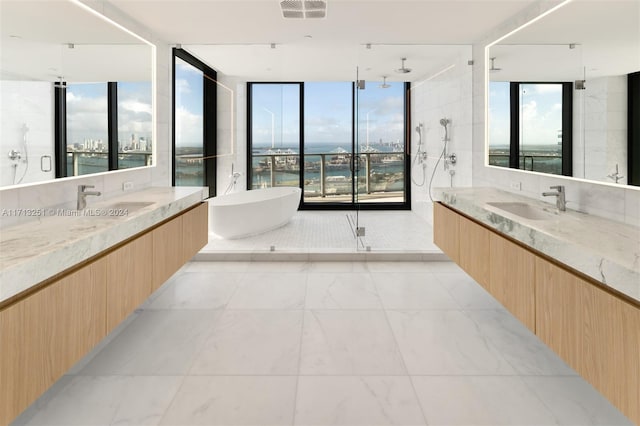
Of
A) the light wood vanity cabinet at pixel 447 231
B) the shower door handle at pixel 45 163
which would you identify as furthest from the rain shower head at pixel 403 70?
the shower door handle at pixel 45 163

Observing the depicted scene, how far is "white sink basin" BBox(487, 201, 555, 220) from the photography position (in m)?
2.92

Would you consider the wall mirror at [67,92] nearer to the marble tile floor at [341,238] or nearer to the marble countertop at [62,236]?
the marble countertop at [62,236]

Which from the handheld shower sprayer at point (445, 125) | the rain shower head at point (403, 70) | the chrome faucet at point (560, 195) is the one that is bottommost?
the chrome faucet at point (560, 195)

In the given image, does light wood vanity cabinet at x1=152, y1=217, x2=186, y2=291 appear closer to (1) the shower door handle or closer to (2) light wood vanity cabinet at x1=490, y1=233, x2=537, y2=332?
(1) the shower door handle

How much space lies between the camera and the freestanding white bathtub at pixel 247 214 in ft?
18.0

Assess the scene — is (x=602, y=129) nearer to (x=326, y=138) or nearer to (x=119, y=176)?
(x=119, y=176)

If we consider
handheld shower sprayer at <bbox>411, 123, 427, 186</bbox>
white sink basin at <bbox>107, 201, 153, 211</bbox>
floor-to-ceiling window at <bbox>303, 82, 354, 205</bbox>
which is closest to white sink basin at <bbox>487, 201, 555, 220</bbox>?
white sink basin at <bbox>107, 201, 153, 211</bbox>

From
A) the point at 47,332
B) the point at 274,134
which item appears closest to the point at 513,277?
the point at 47,332

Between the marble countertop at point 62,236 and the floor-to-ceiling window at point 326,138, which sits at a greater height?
the floor-to-ceiling window at point 326,138

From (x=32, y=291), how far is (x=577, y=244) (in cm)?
203

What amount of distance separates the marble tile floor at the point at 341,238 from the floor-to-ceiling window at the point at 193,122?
3.05ft

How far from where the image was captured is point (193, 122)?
5.77 metres

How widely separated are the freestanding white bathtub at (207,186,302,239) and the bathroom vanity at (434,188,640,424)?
3201 millimetres

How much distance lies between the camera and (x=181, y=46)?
184 inches
